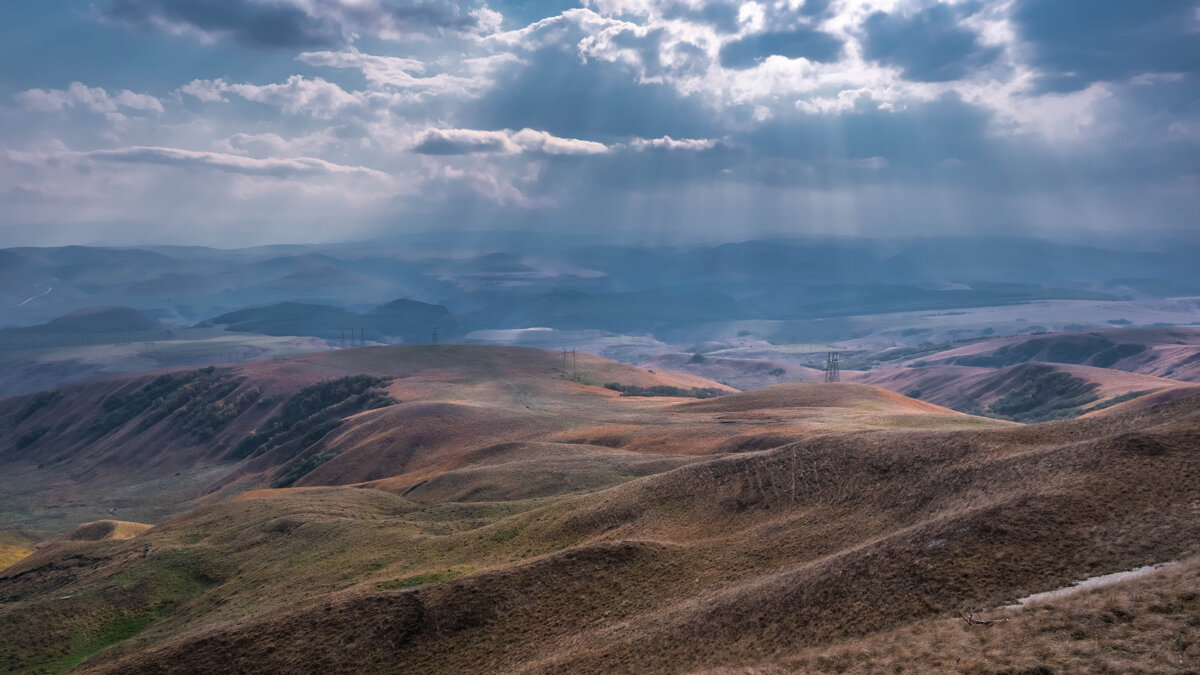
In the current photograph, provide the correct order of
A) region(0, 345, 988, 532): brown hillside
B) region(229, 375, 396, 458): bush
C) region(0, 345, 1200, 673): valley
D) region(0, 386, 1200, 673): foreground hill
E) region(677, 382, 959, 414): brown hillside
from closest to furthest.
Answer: region(0, 386, 1200, 673): foreground hill, region(0, 345, 1200, 673): valley, region(0, 345, 988, 532): brown hillside, region(677, 382, 959, 414): brown hillside, region(229, 375, 396, 458): bush

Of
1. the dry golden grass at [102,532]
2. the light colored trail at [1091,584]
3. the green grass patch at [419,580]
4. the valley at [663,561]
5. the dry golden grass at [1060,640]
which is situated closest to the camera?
the dry golden grass at [1060,640]

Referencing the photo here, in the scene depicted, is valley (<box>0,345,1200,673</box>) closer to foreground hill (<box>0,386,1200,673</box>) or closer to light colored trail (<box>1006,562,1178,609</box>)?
foreground hill (<box>0,386,1200,673</box>)

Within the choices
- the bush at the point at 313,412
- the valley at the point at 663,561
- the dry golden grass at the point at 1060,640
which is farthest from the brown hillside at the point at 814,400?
the dry golden grass at the point at 1060,640

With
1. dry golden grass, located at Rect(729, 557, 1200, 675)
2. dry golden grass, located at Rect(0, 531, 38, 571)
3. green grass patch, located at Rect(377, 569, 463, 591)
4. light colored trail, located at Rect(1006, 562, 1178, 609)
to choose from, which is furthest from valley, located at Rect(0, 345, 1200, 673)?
dry golden grass, located at Rect(0, 531, 38, 571)

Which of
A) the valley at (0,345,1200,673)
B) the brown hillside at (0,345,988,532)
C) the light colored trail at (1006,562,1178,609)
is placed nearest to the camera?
the light colored trail at (1006,562,1178,609)

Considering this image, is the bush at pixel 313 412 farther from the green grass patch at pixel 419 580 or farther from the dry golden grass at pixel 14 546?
the green grass patch at pixel 419 580

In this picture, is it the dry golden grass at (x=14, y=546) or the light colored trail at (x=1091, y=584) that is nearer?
the light colored trail at (x=1091, y=584)

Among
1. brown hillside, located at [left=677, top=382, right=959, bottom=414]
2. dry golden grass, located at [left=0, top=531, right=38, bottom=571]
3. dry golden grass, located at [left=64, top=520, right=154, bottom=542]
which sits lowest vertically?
dry golden grass, located at [left=0, top=531, right=38, bottom=571]

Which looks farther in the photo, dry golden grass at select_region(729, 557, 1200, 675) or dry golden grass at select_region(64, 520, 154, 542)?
dry golden grass at select_region(64, 520, 154, 542)

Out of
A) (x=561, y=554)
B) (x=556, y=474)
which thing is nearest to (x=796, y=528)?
(x=561, y=554)

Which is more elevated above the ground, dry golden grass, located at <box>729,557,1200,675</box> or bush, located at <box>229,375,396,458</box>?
dry golden grass, located at <box>729,557,1200,675</box>

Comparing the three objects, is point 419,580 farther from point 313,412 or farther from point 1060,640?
point 313,412
